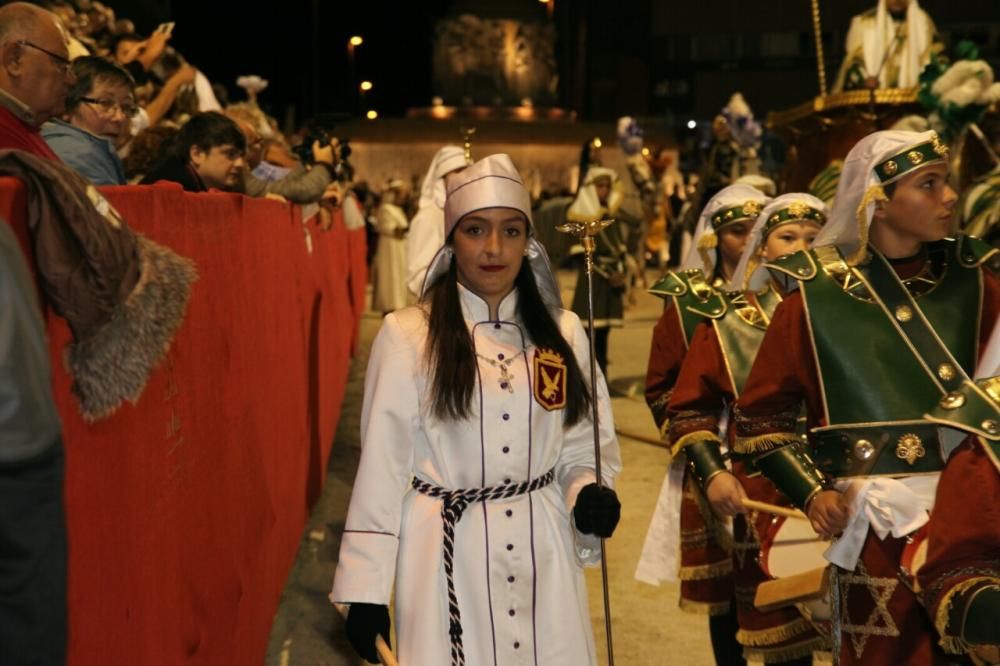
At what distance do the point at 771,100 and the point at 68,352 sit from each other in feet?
166

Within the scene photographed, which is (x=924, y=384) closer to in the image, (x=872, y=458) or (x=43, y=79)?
(x=872, y=458)

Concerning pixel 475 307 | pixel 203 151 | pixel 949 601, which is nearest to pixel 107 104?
pixel 203 151

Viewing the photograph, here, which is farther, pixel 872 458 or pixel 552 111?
pixel 552 111

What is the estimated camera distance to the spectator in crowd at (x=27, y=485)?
1730 mm

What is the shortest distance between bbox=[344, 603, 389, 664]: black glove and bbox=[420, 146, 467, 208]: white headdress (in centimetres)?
496

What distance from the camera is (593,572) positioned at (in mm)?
7133

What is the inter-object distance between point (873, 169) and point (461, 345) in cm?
136

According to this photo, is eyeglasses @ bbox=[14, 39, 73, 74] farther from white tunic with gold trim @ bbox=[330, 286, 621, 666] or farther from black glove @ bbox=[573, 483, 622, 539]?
black glove @ bbox=[573, 483, 622, 539]

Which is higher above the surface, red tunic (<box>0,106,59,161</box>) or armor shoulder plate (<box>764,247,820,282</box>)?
red tunic (<box>0,106,59,161</box>)

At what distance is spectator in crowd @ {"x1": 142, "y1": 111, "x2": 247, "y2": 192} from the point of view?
5730 mm

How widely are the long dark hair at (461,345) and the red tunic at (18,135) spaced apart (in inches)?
40.2

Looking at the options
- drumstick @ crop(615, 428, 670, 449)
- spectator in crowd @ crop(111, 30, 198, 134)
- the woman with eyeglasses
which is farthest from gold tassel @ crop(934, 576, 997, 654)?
drumstick @ crop(615, 428, 670, 449)

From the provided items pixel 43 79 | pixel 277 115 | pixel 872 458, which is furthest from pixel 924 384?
pixel 277 115

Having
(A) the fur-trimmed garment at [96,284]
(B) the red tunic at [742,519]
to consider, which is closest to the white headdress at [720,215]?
(B) the red tunic at [742,519]
